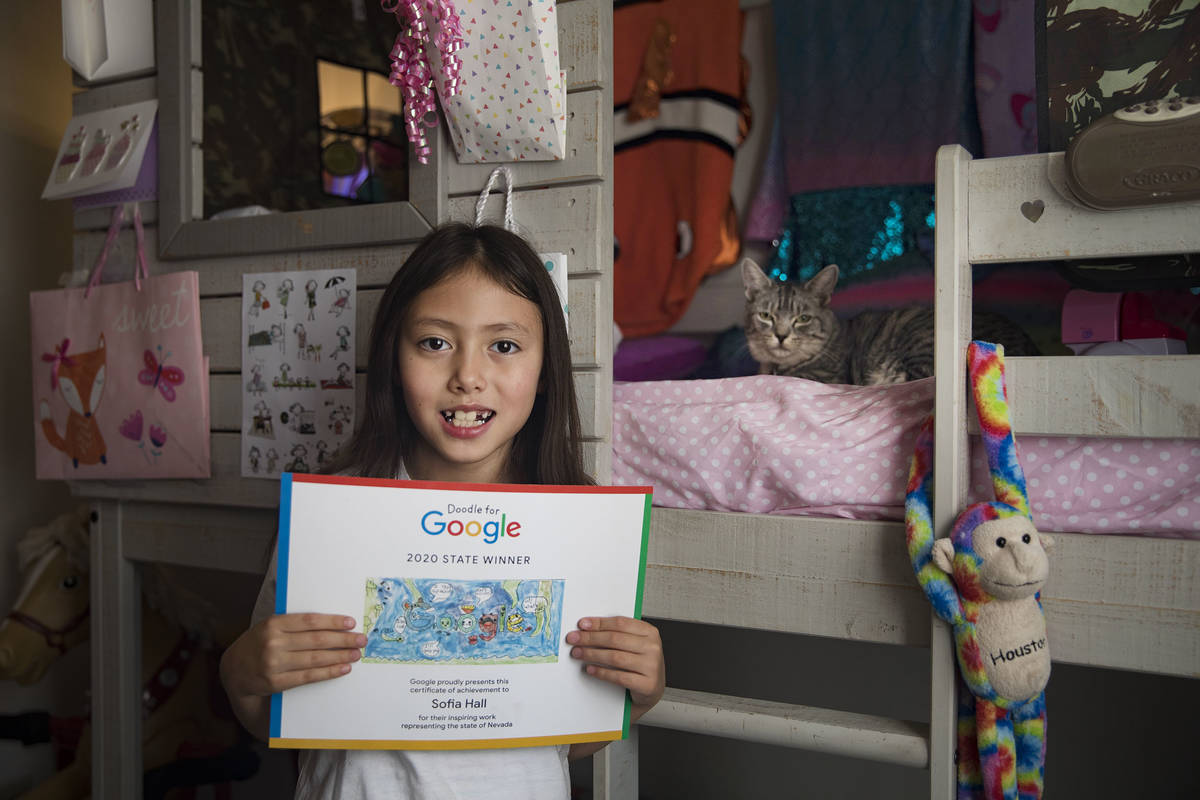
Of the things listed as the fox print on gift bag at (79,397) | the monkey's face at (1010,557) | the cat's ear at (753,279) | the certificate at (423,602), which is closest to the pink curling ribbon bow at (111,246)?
the fox print on gift bag at (79,397)

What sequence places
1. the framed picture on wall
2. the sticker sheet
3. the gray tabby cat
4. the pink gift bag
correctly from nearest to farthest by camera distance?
the framed picture on wall
the sticker sheet
the pink gift bag
the gray tabby cat

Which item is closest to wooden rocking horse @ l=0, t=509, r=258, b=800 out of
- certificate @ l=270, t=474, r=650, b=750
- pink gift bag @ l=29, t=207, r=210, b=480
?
pink gift bag @ l=29, t=207, r=210, b=480

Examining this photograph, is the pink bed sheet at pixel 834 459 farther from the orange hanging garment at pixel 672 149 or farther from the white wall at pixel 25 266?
the white wall at pixel 25 266

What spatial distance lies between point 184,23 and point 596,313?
95 cm

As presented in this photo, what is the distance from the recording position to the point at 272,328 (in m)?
1.49

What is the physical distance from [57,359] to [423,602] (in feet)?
3.91

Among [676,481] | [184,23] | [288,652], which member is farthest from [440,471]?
[184,23]

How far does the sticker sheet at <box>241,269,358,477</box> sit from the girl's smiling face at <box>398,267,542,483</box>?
1.43ft

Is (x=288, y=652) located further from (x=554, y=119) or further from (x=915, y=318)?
(x=915, y=318)

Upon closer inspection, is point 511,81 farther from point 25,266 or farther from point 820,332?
point 25,266

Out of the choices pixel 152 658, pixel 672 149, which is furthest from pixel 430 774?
pixel 672 149

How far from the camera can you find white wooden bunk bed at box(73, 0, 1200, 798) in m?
1.03

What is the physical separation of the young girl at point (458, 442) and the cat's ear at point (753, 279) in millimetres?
892

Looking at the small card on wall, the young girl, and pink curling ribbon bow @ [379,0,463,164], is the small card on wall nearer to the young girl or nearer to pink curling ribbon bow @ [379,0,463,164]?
pink curling ribbon bow @ [379,0,463,164]
